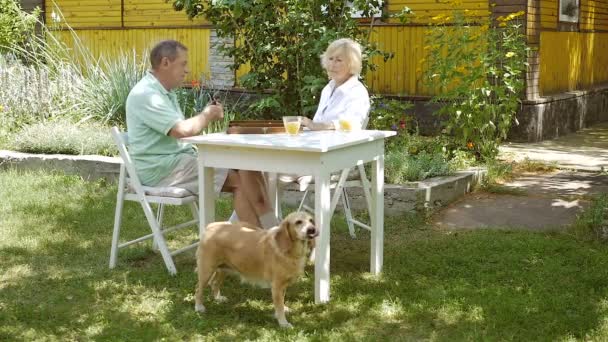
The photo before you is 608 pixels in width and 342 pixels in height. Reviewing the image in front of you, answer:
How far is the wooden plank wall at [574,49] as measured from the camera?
35.5 feet

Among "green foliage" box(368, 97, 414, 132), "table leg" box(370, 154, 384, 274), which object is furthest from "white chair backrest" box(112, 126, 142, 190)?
"green foliage" box(368, 97, 414, 132)

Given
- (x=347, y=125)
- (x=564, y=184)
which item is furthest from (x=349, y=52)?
(x=564, y=184)

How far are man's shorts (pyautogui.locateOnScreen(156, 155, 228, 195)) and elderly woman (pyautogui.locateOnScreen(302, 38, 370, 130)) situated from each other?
0.77 meters

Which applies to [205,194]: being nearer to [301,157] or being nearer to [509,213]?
[301,157]

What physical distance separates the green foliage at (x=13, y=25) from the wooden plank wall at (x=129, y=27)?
452 mm

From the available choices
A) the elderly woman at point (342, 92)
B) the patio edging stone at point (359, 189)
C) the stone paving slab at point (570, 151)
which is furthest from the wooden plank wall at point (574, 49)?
the elderly woman at point (342, 92)

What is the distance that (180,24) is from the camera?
43.4ft

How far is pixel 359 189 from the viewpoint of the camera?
6.75 m

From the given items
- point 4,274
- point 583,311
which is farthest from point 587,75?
point 4,274

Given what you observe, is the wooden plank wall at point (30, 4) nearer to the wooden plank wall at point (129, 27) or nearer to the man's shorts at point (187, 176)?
the wooden plank wall at point (129, 27)

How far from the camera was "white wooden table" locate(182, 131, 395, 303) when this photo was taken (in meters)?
4.32

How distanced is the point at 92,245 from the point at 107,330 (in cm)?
181

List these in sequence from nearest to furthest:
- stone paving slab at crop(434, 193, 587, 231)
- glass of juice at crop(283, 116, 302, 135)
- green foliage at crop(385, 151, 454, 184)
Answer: glass of juice at crop(283, 116, 302, 135) < stone paving slab at crop(434, 193, 587, 231) < green foliage at crop(385, 151, 454, 184)

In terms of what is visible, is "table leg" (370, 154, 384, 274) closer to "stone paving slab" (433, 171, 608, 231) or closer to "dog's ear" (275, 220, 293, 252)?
"dog's ear" (275, 220, 293, 252)
